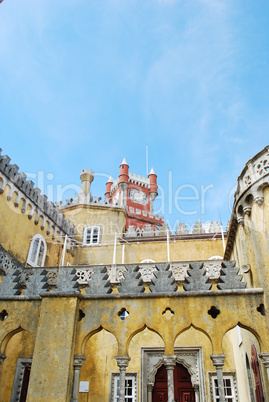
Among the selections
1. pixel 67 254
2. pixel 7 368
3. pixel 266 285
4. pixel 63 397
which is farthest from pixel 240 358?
pixel 67 254

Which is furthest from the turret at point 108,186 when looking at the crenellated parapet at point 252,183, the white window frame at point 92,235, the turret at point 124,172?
the crenellated parapet at point 252,183

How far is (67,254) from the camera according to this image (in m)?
22.4

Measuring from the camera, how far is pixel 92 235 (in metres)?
24.4

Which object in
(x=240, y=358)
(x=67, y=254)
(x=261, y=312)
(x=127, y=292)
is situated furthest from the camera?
(x=67, y=254)

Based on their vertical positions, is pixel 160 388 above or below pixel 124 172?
below

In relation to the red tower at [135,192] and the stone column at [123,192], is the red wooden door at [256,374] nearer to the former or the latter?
the red tower at [135,192]

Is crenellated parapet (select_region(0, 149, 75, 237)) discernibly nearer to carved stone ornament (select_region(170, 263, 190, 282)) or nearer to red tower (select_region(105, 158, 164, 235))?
carved stone ornament (select_region(170, 263, 190, 282))

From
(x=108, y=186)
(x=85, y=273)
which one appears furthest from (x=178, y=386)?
(x=108, y=186)

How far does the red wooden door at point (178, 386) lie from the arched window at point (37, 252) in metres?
8.90

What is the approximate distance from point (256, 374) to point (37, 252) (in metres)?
13.5

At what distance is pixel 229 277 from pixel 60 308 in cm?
376

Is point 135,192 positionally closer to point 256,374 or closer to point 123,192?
point 123,192

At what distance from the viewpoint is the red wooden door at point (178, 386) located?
14398mm

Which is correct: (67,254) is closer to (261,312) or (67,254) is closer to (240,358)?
(240,358)
